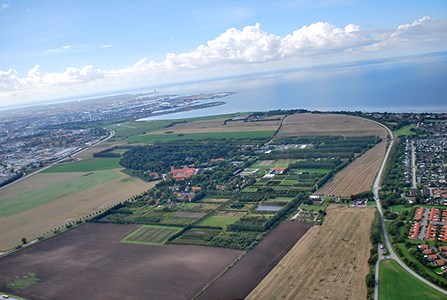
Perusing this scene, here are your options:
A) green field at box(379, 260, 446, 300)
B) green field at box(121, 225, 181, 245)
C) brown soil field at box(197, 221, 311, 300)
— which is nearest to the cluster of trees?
green field at box(121, 225, 181, 245)

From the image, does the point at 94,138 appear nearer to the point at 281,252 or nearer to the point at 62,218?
the point at 62,218

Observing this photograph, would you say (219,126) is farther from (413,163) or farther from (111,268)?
(111,268)

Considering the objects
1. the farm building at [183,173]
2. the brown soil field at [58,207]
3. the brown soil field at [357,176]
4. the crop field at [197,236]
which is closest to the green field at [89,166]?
the brown soil field at [58,207]

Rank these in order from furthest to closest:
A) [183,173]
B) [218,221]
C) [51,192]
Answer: [183,173]
[51,192]
[218,221]

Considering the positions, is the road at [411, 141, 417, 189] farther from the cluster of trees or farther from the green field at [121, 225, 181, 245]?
the cluster of trees

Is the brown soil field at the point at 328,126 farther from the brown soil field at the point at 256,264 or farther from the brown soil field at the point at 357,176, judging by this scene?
the brown soil field at the point at 256,264

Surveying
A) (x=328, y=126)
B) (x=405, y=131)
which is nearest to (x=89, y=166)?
(x=328, y=126)
